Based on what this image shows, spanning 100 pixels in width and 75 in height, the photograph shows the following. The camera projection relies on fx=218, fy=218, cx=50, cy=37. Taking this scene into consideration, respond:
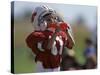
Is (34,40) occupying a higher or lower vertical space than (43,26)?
lower

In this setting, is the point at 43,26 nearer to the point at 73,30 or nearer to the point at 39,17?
the point at 39,17

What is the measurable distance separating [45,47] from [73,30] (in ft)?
1.08

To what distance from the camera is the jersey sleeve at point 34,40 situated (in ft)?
6.48

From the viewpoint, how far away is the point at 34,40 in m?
1.99

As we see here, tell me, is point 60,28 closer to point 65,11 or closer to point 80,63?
point 65,11

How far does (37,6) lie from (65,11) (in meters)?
0.28

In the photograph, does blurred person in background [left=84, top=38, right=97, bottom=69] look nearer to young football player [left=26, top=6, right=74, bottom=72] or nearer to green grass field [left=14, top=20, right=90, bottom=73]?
young football player [left=26, top=6, right=74, bottom=72]

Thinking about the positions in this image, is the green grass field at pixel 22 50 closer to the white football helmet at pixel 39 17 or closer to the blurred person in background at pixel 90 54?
the white football helmet at pixel 39 17

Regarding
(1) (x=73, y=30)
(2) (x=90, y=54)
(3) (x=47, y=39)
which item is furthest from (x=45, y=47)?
(2) (x=90, y=54)

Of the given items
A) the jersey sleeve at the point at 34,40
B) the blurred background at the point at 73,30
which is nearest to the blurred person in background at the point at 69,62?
the blurred background at the point at 73,30

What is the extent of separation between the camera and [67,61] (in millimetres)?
2094

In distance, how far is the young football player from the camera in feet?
6.54

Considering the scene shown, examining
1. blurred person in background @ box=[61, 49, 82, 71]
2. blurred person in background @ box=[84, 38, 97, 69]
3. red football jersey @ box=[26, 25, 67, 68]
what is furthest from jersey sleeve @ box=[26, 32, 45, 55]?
blurred person in background @ box=[84, 38, 97, 69]

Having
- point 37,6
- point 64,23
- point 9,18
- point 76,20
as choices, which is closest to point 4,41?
point 9,18
